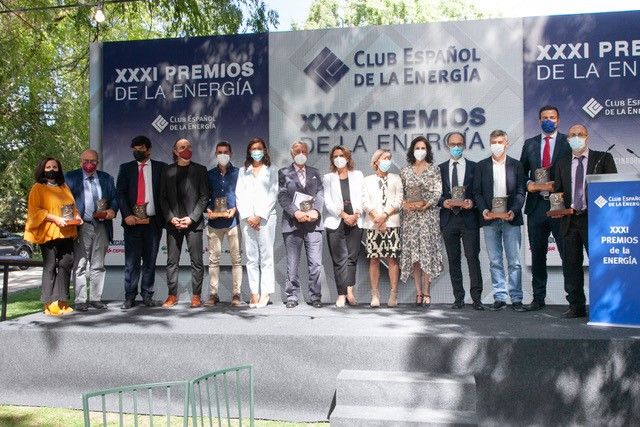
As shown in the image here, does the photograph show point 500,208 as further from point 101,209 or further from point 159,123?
point 159,123

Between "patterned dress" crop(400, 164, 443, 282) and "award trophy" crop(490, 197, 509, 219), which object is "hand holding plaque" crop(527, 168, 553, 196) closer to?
"award trophy" crop(490, 197, 509, 219)

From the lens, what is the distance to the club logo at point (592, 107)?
732 centimetres

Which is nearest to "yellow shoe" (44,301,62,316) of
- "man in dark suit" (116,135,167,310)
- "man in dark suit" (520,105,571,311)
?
"man in dark suit" (116,135,167,310)

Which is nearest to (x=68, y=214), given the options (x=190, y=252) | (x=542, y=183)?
(x=190, y=252)

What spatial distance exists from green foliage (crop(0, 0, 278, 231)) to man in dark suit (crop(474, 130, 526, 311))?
23.3 ft

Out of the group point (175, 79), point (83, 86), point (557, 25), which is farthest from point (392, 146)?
point (83, 86)

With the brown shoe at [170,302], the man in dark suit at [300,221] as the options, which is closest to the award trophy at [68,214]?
the brown shoe at [170,302]

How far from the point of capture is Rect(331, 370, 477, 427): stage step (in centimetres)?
441

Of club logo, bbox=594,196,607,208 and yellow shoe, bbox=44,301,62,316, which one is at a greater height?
club logo, bbox=594,196,607,208

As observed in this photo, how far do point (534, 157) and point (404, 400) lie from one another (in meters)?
2.96

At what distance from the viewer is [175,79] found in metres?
8.24

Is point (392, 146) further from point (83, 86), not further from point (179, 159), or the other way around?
point (83, 86)

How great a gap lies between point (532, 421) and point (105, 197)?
4.56m

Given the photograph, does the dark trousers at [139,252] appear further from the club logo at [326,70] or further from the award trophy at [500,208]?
the award trophy at [500,208]
